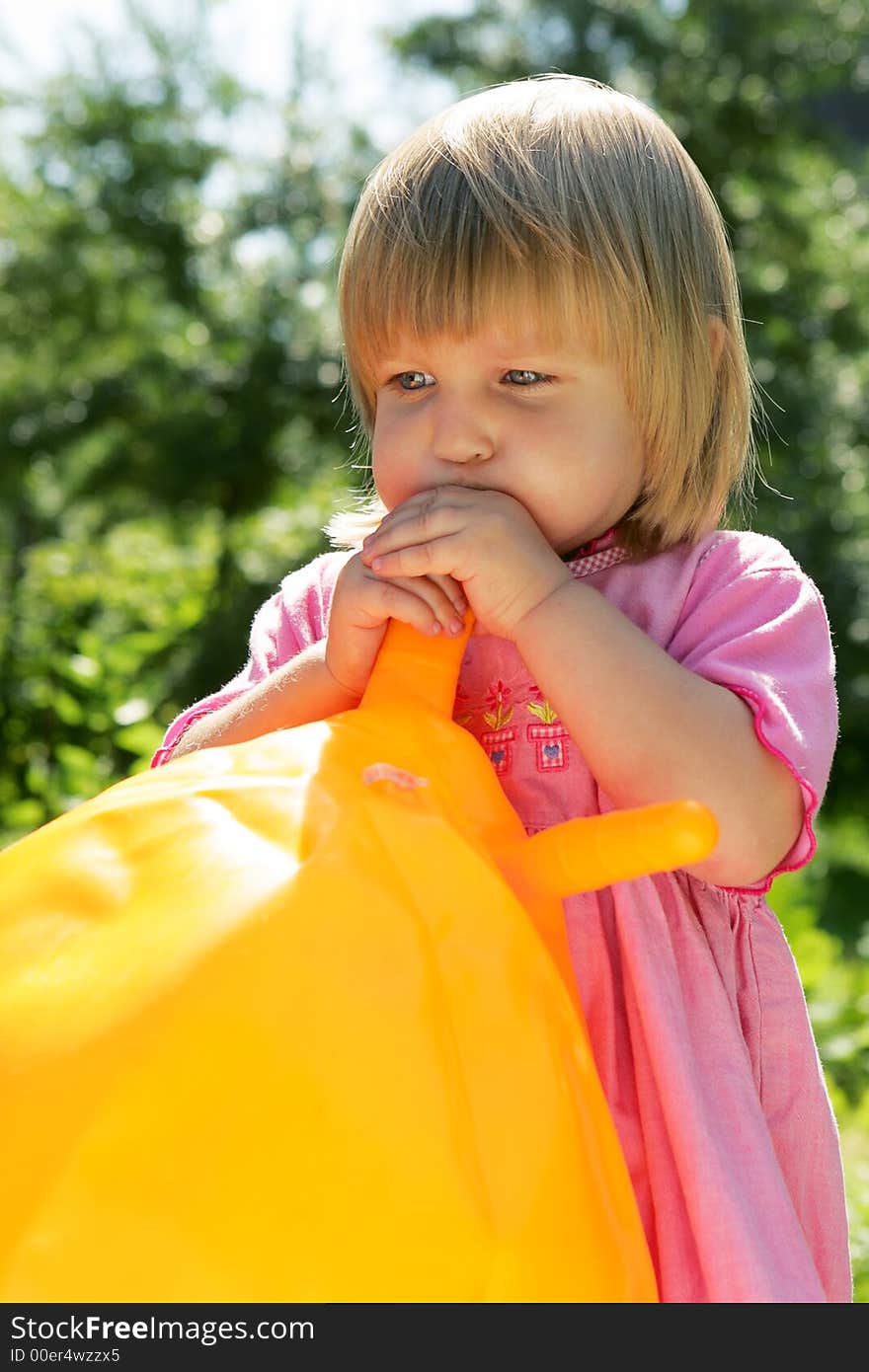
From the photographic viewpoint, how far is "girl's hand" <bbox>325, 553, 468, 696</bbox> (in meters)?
0.99

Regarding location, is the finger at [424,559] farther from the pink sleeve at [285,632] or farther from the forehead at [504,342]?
the pink sleeve at [285,632]

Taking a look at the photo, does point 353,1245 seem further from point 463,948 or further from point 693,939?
point 693,939

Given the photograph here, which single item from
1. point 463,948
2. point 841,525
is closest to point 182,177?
point 841,525

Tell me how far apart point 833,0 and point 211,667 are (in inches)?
103

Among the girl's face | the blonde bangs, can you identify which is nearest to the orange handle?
the girl's face

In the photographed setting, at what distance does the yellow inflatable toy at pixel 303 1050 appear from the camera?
0.60 meters

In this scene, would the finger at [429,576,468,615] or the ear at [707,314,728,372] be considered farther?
the ear at [707,314,728,372]


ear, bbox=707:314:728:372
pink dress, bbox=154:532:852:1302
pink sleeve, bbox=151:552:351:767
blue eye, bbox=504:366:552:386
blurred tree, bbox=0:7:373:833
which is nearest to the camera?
pink dress, bbox=154:532:852:1302

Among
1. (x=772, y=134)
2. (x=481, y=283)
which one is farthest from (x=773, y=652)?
(x=772, y=134)

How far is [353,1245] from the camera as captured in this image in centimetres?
61

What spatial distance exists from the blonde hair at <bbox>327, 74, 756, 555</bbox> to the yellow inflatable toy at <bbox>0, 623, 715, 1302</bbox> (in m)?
0.41

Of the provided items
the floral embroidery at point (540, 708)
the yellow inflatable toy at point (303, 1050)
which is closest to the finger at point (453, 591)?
the floral embroidery at point (540, 708)

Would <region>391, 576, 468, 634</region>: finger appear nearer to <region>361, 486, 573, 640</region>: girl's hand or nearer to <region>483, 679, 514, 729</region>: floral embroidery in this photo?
<region>361, 486, 573, 640</region>: girl's hand

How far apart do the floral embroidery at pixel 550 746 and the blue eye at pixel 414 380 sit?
27cm
